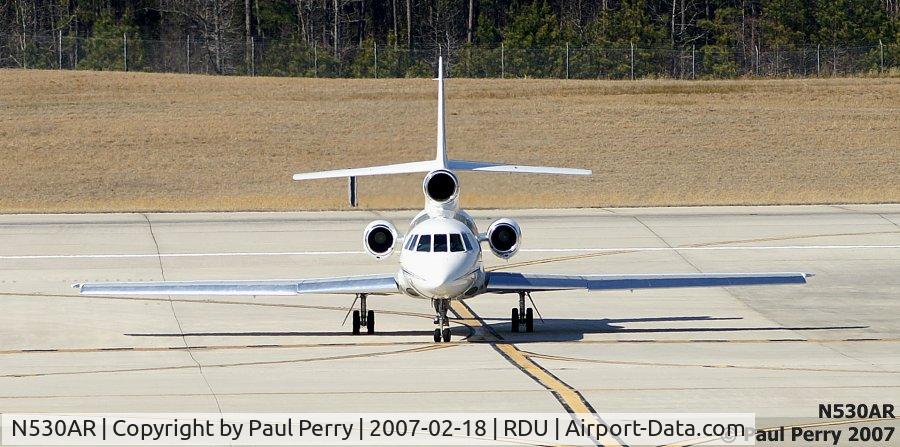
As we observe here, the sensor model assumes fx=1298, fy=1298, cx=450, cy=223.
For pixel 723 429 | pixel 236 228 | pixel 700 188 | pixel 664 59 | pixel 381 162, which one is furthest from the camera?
pixel 664 59

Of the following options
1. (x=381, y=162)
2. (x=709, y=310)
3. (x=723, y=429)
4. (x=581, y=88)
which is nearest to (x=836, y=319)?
(x=709, y=310)

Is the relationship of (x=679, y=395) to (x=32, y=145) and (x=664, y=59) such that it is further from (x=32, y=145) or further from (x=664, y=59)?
(x=664, y=59)

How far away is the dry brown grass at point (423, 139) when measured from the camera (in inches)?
2084

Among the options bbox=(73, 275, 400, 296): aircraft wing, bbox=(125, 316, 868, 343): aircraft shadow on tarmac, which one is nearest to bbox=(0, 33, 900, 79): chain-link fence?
bbox=(125, 316, 868, 343): aircraft shadow on tarmac

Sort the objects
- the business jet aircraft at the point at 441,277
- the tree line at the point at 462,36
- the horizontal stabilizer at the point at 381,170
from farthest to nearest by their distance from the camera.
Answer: the tree line at the point at 462,36 < the horizontal stabilizer at the point at 381,170 < the business jet aircraft at the point at 441,277

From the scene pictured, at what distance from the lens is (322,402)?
1762 cm

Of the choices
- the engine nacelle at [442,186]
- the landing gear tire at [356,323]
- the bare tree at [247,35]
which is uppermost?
the bare tree at [247,35]

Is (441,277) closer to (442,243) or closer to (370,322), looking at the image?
(442,243)

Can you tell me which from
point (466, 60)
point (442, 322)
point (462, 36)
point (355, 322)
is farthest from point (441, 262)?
point (462, 36)

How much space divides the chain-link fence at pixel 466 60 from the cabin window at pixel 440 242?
60.3 metres

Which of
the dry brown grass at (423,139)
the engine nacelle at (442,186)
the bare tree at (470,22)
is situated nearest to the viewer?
the engine nacelle at (442,186)

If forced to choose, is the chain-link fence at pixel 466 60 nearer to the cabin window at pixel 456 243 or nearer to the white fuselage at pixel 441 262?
the white fuselage at pixel 441 262

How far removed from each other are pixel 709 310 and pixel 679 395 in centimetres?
987

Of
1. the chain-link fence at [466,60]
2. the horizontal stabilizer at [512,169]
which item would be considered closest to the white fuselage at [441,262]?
the horizontal stabilizer at [512,169]
